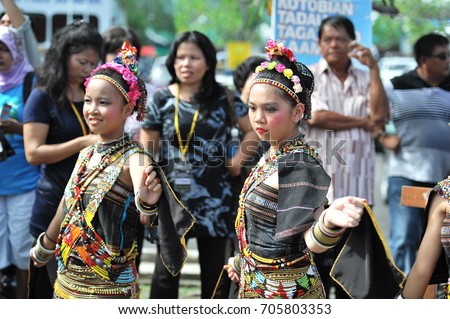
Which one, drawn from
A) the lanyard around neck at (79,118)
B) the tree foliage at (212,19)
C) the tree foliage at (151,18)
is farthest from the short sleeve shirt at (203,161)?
the tree foliage at (151,18)

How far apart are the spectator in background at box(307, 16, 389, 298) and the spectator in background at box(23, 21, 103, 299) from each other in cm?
168

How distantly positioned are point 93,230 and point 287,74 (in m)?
1.21

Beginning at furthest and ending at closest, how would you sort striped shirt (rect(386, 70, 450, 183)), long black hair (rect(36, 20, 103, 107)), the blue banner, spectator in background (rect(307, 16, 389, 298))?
the blue banner
striped shirt (rect(386, 70, 450, 183))
spectator in background (rect(307, 16, 389, 298))
long black hair (rect(36, 20, 103, 107))

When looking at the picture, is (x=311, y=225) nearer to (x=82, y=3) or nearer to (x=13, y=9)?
(x=13, y=9)

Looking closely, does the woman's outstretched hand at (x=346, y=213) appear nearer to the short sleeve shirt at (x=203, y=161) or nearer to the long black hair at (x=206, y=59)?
the short sleeve shirt at (x=203, y=161)

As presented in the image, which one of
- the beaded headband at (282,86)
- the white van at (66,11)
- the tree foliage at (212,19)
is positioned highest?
the tree foliage at (212,19)

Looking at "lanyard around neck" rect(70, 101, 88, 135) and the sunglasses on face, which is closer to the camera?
"lanyard around neck" rect(70, 101, 88, 135)

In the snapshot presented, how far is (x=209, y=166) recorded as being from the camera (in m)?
4.70

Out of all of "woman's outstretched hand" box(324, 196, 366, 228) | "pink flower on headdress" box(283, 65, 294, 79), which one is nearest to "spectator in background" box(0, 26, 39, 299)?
"pink flower on headdress" box(283, 65, 294, 79)

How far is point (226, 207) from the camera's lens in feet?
15.4

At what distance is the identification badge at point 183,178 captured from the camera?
4652 millimetres

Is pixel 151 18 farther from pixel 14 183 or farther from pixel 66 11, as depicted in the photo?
pixel 14 183

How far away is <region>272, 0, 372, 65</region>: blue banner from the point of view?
5688 mm

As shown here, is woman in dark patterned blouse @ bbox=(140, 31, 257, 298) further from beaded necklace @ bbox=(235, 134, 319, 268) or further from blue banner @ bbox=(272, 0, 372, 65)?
beaded necklace @ bbox=(235, 134, 319, 268)
